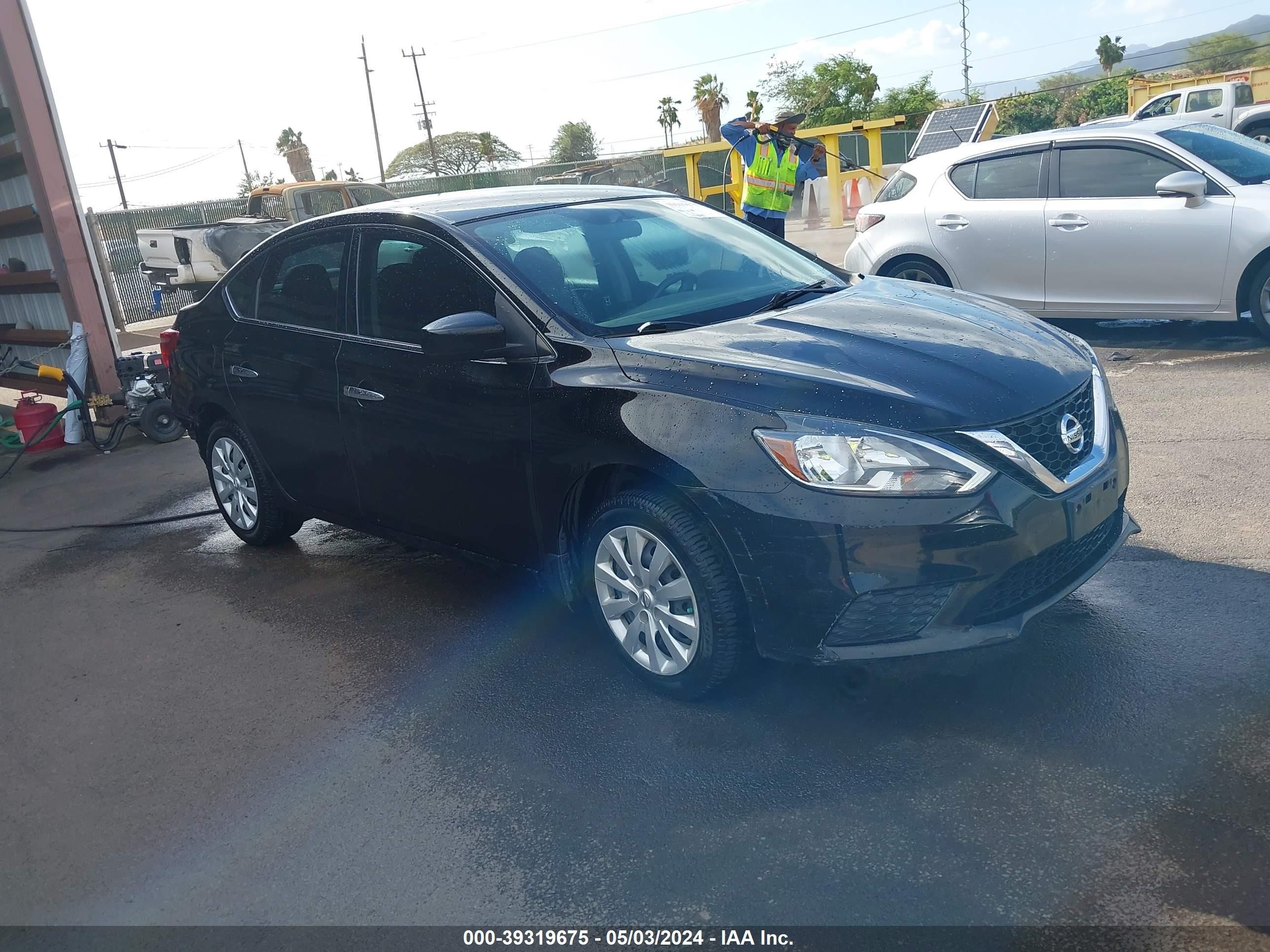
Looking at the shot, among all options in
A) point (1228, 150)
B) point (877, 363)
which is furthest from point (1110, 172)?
point (877, 363)

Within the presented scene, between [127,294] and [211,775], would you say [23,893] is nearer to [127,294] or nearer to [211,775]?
[211,775]

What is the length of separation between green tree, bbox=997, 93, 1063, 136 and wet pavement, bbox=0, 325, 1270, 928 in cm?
4085

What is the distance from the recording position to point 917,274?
29.6ft

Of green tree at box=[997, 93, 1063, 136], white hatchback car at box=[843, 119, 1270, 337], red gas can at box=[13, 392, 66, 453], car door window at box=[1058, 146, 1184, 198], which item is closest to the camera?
white hatchback car at box=[843, 119, 1270, 337]

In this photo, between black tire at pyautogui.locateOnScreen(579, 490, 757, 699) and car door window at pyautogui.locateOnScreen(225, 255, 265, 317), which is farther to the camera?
car door window at pyautogui.locateOnScreen(225, 255, 265, 317)

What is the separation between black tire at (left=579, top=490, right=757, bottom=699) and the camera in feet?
11.2

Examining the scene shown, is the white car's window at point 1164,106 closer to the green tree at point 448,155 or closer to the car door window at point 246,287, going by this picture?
the car door window at point 246,287

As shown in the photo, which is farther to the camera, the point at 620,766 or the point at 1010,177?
the point at 1010,177

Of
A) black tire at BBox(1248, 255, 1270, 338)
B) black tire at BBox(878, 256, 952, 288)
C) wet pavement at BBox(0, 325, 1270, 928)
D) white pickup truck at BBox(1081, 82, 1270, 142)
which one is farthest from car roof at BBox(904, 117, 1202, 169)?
white pickup truck at BBox(1081, 82, 1270, 142)

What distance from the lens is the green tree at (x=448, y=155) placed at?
275 feet

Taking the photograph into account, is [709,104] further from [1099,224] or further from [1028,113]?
[1099,224]

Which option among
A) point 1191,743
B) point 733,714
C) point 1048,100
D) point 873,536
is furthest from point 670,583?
point 1048,100

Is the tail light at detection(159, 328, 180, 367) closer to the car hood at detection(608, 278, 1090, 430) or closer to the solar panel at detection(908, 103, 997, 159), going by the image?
the car hood at detection(608, 278, 1090, 430)

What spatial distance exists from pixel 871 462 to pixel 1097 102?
4762 cm
